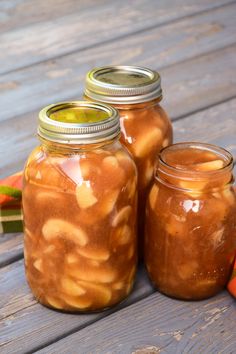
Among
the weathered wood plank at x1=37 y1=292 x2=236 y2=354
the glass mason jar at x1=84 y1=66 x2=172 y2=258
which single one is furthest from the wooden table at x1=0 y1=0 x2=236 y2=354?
the glass mason jar at x1=84 y1=66 x2=172 y2=258

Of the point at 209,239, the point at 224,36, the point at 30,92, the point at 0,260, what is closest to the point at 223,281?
the point at 209,239

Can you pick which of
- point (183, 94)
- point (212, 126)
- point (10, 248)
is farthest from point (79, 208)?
point (183, 94)

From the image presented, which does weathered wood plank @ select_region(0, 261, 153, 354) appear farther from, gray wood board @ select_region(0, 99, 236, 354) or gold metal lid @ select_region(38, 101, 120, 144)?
gold metal lid @ select_region(38, 101, 120, 144)

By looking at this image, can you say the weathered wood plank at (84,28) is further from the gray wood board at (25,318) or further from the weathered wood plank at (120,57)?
the gray wood board at (25,318)

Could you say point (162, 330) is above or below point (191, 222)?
below

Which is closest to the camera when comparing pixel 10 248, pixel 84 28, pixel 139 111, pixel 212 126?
pixel 139 111

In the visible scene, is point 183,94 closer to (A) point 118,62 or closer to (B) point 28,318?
(A) point 118,62
